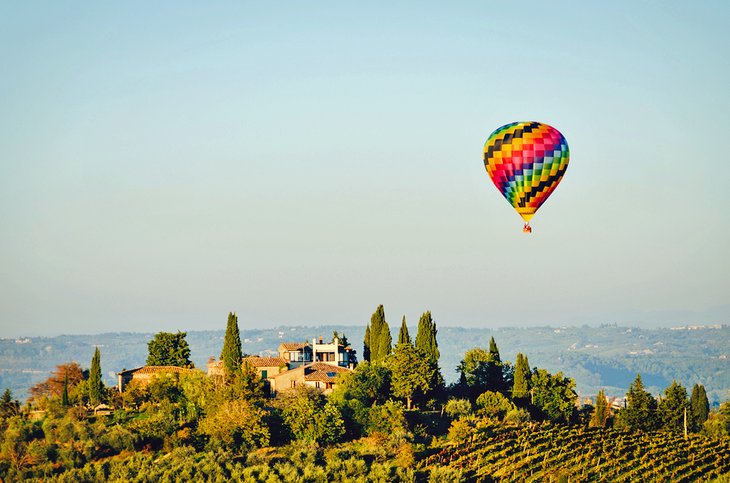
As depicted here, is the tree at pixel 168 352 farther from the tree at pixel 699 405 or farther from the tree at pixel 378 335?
the tree at pixel 699 405

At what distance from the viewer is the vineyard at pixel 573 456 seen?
2202 inches

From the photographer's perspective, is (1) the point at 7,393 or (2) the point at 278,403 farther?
(1) the point at 7,393

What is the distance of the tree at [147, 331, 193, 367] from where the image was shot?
80.1 metres

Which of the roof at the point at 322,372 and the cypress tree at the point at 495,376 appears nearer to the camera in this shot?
the roof at the point at 322,372

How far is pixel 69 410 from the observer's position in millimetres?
67750

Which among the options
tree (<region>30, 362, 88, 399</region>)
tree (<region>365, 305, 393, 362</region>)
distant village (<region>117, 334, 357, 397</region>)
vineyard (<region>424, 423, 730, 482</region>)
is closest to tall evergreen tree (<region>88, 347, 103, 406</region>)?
distant village (<region>117, 334, 357, 397</region>)

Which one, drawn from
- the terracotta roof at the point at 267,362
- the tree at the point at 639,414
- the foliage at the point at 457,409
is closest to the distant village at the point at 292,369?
the terracotta roof at the point at 267,362

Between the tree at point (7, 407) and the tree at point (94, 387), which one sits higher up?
the tree at point (94, 387)

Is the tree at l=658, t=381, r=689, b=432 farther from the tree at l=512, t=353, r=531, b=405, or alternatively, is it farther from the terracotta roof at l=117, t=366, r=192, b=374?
the terracotta roof at l=117, t=366, r=192, b=374

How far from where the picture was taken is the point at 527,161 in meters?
60.3

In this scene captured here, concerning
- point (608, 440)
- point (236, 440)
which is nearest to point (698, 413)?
point (608, 440)

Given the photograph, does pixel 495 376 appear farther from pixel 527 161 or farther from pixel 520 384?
pixel 527 161

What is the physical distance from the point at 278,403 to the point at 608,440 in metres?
23.1

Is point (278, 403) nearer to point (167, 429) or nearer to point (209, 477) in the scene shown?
point (167, 429)
